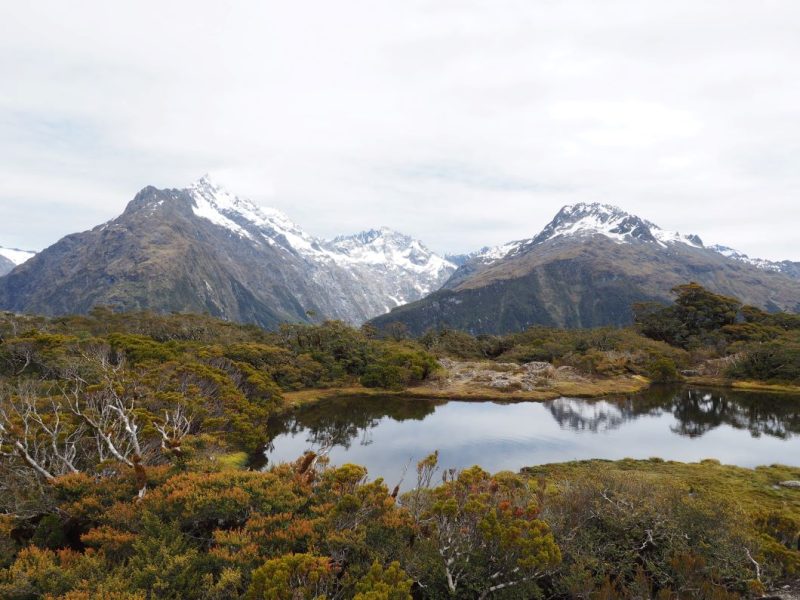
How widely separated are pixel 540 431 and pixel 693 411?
91.6 ft

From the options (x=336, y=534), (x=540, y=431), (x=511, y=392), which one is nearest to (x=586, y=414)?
(x=540, y=431)

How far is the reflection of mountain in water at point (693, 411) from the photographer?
185ft

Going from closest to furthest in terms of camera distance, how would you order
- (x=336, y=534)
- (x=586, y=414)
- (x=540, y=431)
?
1. (x=336, y=534)
2. (x=540, y=431)
3. (x=586, y=414)

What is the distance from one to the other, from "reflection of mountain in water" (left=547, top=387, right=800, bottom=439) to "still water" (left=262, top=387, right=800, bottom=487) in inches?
5.0

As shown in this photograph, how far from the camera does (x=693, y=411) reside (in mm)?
65625

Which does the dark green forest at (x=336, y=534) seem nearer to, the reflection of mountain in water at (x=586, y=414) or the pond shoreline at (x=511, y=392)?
the reflection of mountain in water at (x=586, y=414)

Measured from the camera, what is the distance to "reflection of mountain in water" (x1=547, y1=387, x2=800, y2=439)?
56.5 m

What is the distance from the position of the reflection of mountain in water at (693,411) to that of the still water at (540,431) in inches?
5.0

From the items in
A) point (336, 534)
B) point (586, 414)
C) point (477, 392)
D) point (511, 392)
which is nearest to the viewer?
point (336, 534)

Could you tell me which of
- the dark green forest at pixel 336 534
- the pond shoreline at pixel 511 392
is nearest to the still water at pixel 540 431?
the pond shoreline at pixel 511 392

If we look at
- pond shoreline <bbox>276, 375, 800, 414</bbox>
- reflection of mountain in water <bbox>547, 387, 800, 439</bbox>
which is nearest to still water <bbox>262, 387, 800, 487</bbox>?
reflection of mountain in water <bbox>547, 387, 800, 439</bbox>

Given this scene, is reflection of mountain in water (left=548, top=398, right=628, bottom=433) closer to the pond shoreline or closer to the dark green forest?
the pond shoreline

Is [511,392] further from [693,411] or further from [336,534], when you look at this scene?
[336,534]

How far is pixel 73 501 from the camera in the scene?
1761 centimetres
